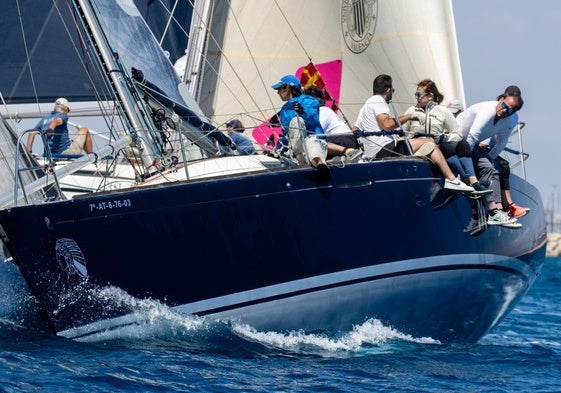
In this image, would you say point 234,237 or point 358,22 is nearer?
point 234,237

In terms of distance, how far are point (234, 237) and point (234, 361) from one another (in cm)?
101

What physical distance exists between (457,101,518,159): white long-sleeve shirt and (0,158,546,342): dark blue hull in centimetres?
67

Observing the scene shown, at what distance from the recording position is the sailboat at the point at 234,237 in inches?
381

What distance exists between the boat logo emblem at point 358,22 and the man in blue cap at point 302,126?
4.16m

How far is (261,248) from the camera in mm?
10008

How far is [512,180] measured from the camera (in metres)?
12.5

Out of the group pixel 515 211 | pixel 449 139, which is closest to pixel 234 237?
pixel 449 139

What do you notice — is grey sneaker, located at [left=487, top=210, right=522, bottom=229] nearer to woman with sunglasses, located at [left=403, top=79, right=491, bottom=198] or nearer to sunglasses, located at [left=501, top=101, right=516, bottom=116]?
woman with sunglasses, located at [left=403, top=79, right=491, bottom=198]

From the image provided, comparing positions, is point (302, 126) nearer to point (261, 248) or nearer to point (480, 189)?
point (261, 248)

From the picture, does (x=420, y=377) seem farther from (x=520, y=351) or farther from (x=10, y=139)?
(x=10, y=139)

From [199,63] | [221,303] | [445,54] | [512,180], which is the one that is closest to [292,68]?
[199,63]

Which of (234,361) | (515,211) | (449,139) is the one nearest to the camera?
(234,361)

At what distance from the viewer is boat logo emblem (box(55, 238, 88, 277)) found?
31.5ft

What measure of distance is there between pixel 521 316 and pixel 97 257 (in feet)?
32.7
